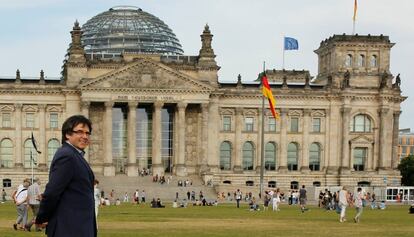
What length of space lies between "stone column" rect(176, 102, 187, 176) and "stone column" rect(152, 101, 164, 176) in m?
2.27

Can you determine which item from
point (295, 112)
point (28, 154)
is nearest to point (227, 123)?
point (295, 112)

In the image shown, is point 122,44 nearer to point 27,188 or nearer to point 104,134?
point 104,134

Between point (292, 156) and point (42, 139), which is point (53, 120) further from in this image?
point (292, 156)

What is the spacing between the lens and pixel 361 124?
390 feet

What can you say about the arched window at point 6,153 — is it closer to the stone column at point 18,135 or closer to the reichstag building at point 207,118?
the reichstag building at point 207,118

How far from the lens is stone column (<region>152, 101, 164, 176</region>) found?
111312 millimetres

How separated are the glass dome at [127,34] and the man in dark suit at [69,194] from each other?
114 m

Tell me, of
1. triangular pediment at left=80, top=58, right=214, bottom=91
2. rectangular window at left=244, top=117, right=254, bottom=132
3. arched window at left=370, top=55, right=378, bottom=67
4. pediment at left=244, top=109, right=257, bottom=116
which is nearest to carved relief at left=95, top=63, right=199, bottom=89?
triangular pediment at left=80, top=58, right=214, bottom=91

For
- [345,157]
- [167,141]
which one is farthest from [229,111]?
[345,157]

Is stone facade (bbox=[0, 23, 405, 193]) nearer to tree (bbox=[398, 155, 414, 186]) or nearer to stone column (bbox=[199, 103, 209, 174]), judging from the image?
stone column (bbox=[199, 103, 209, 174])

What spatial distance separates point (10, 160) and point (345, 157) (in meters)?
45.3

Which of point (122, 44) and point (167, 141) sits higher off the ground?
point (122, 44)

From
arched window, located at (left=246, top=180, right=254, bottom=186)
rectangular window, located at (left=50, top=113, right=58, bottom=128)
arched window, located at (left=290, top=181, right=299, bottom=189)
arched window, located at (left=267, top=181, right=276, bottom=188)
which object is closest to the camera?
rectangular window, located at (left=50, top=113, right=58, bottom=128)

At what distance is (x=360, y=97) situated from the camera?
118 metres
